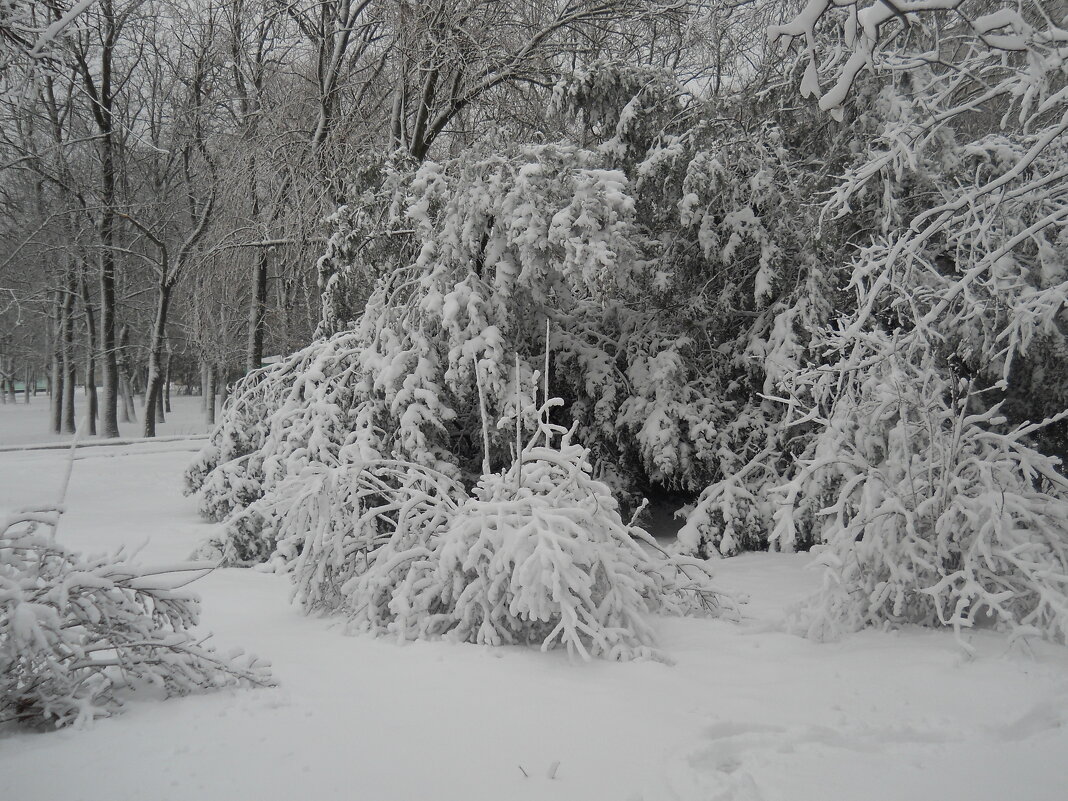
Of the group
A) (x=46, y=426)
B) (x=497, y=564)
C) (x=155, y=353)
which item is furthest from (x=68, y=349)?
(x=497, y=564)

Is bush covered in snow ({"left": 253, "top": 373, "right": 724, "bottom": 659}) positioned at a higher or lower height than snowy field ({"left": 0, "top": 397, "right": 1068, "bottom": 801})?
higher

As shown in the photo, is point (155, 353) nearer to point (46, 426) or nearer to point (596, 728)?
point (46, 426)

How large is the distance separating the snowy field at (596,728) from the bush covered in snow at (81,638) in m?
0.11

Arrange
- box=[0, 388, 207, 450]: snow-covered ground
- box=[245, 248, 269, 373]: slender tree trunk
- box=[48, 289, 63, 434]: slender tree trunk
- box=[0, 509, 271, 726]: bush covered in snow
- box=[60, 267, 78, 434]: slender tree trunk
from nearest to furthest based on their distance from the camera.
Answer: box=[0, 509, 271, 726]: bush covered in snow → box=[245, 248, 269, 373]: slender tree trunk → box=[60, 267, 78, 434]: slender tree trunk → box=[0, 388, 207, 450]: snow-covered ground → box=[48, 289, 63, 434]: slender tree trunk

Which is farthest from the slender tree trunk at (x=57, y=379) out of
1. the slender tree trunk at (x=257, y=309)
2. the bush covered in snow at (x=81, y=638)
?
the bush covered in snow at (x=81, y=638)

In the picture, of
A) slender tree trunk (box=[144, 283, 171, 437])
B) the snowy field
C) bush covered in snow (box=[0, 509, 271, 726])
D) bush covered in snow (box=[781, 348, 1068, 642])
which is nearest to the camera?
the snowy field

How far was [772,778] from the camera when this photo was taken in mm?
2662

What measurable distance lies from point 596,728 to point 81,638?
2197 mm

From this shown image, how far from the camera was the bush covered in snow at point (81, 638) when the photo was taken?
2.82 metres

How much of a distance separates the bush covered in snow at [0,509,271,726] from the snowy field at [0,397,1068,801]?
4.4 inches

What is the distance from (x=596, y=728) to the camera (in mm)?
3027

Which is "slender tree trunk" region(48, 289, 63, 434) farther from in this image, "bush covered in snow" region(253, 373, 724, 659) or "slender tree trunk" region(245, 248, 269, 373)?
"bush covered in snow" region(253, 373, 724, 659)

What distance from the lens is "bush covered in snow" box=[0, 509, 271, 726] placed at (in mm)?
2816

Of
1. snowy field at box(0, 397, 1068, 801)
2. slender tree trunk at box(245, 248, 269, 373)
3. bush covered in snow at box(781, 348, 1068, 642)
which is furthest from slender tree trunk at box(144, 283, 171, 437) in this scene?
bush covered in snow at box(781, 348, 1068, 642)
